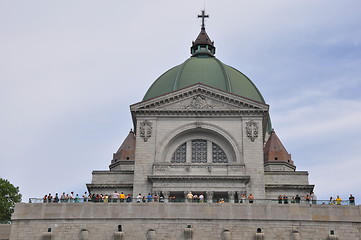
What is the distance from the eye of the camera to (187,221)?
1582 inches

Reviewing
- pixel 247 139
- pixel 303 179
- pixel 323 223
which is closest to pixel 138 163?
pixel 247 139

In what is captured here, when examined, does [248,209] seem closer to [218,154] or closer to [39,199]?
[39,199]

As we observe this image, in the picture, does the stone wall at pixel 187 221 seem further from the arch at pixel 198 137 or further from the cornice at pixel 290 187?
the cornice at pixel 290 187

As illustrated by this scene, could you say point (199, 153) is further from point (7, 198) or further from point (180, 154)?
point (7, 198)

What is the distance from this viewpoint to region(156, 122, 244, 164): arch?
5778 cm

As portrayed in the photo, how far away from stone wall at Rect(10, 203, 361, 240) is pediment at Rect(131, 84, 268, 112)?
19540 millimetres

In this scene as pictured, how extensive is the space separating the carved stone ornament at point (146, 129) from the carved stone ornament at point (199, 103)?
164 inches

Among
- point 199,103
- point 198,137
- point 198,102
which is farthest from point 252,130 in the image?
point 198,102

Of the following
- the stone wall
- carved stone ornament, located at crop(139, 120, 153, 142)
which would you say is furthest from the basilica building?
the stone wall

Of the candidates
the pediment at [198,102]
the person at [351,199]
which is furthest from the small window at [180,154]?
the person at [351,199]

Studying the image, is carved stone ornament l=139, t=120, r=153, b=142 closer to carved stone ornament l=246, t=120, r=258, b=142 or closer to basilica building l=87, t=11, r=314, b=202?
basilica building l=87, t=11, r=314, b=202

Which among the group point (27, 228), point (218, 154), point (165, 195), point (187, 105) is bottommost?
point (27, 228)

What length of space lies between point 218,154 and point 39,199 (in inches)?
851

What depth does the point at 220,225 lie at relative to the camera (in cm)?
3997
